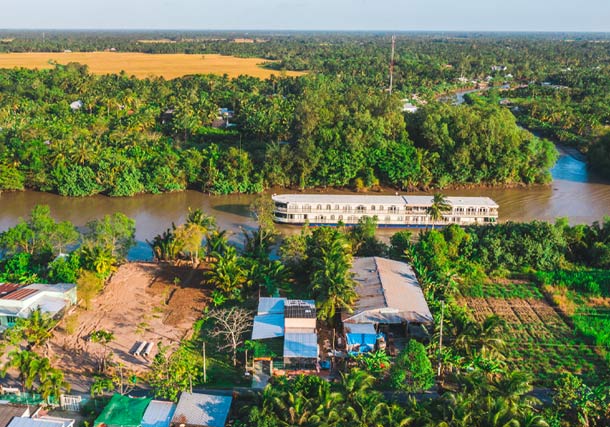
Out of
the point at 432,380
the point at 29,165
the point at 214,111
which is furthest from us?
the point at 214,111

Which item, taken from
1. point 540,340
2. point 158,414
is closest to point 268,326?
point 158,414

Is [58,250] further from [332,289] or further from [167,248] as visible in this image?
[332,289]

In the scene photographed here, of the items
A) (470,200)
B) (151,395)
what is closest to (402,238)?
(470,200)

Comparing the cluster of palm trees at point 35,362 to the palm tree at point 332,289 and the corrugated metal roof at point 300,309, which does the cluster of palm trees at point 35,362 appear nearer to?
the corrugated metal roof at point 300,309

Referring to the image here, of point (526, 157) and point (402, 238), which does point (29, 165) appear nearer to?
point (402, 238)

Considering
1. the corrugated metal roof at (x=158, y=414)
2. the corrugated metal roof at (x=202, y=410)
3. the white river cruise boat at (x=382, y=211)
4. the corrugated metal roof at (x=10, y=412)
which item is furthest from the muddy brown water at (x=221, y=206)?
the corrugated metal roof at (x=10, y=412)
